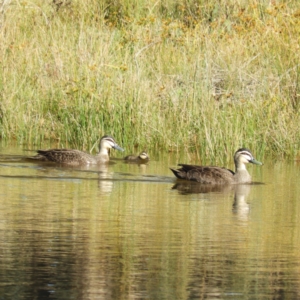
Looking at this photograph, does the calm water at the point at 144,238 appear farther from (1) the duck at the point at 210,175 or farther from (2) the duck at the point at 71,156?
(2) the duck at the point at 71,156

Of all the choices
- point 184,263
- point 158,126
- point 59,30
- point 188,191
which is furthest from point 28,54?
point 184,263

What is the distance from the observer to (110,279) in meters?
7.41

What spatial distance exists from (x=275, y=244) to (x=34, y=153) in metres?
7.14

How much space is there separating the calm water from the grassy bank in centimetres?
255

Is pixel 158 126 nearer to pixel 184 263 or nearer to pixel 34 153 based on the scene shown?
pixel 34 153

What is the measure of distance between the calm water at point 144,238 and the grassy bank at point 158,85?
2.55 meters

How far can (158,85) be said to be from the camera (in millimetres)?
17609

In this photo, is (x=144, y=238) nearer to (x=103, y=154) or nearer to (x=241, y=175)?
(x=241, y=175)

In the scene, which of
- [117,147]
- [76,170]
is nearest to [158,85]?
[117,147]

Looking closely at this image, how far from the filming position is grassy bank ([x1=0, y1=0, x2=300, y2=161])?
1614cm

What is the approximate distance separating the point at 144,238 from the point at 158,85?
8.87m

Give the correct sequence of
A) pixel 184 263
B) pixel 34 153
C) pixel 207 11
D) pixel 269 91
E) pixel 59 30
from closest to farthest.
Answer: pixel 184 263 → pixel 34 153 → pixel 269 91 → pixel 59 30 → pixel 207 11

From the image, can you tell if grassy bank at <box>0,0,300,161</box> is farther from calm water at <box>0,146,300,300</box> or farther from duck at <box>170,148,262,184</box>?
calm water at <box>0,146,300,300</box>

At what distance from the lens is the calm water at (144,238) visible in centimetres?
728
